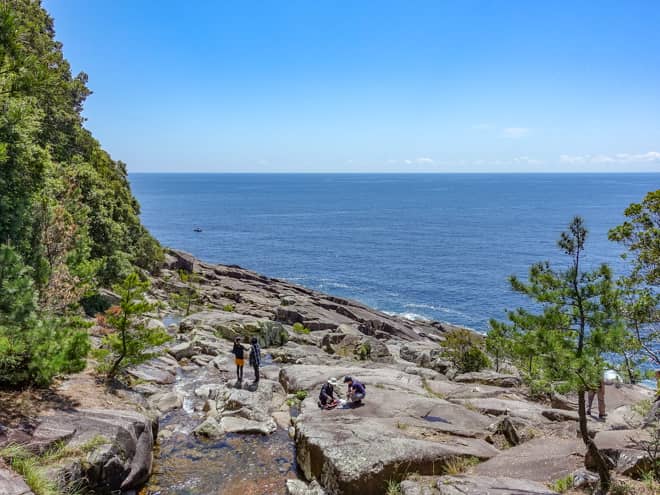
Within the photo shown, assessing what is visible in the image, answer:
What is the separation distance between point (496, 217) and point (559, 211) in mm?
34877

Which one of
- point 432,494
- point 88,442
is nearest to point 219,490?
point 88,442

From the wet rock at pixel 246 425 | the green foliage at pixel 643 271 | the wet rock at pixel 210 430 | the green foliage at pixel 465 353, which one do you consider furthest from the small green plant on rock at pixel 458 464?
the green foliage at pixel 465 353

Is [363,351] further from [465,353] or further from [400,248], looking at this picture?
[400,248]

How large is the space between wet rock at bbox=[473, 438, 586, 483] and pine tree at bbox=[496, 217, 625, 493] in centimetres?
205

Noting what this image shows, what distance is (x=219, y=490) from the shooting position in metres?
13.6

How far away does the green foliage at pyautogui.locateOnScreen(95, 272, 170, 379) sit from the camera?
55.8 feet

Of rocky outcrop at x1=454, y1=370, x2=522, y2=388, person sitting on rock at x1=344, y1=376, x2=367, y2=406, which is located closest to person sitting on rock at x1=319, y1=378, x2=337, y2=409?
person sitting on rock at x1=344, y1=376, x2=367, y2=406

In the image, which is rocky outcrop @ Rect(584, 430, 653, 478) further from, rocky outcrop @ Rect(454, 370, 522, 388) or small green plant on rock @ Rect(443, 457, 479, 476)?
rocky outcrop @ Rect(454, 370, 522, 388)

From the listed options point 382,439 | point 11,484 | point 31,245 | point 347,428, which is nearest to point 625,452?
point 382,439

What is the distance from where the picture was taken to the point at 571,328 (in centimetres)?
1103

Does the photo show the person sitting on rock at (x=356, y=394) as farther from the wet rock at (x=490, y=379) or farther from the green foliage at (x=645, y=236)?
the wet rock at (x=490, y=379)

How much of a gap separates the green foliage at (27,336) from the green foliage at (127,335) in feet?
8.21

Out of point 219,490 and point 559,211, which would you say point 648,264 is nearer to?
point 219,490

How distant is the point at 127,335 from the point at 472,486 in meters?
13.6
